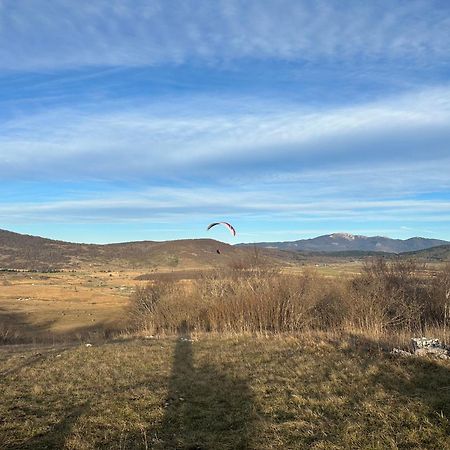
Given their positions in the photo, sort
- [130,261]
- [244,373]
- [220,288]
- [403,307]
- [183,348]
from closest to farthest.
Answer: [244,373], [183,348], [403,307], [220,288], [130,261]

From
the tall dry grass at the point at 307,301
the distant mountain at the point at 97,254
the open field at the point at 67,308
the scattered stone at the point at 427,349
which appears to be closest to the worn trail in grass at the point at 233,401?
the scattered stone at the point at 427,349

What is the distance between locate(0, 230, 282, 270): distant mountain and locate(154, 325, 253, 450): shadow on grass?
457ft

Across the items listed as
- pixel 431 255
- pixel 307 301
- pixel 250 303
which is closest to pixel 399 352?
pixel 250 303

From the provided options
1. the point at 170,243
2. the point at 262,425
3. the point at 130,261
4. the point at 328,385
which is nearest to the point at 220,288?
the point at 328,385

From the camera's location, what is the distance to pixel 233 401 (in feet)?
27.7

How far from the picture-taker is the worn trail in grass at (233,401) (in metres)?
6.45

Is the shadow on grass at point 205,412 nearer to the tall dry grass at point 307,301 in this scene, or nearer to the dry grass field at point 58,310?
the tall dry grass at point 307,301

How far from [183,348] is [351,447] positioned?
9.58 m

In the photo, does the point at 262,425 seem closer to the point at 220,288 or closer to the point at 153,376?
the point at 153,376

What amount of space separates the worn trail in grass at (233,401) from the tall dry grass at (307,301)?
7.99m

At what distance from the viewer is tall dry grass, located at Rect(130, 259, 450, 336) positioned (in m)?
22.3

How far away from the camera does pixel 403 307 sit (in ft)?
74.5

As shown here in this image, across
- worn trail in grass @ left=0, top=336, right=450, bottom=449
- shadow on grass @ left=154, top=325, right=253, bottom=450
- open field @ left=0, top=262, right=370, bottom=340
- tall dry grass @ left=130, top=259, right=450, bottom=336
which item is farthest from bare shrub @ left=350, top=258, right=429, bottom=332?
shadow on grass @ left=154, top=325, right=253, bottom=450

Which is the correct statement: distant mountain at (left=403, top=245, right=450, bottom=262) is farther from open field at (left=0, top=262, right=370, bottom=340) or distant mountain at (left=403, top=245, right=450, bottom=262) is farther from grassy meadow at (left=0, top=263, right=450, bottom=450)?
→ grassy meadow at (left=0, top=263, right=450, bottom=450)
